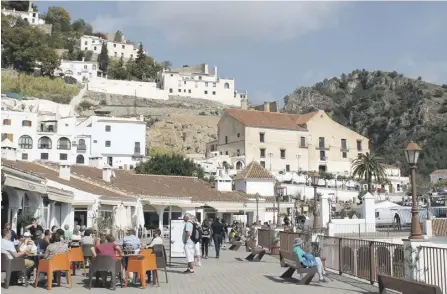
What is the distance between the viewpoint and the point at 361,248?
14.5 meters

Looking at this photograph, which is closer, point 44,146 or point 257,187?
point 257,187

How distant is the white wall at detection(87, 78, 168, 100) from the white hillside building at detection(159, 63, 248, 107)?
16.6 ft

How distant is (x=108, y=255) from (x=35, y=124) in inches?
2388

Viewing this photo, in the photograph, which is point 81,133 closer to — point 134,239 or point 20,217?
point 20,217

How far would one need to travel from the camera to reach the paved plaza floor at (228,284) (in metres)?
12.3

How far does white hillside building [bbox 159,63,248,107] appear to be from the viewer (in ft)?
413

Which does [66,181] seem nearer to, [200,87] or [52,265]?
[52,265]

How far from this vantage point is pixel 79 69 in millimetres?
120000

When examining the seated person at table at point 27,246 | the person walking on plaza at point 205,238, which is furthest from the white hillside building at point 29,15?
the seated person at table at point 27,246

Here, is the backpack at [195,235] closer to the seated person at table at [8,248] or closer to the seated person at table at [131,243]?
the seated person at table at [131,243]

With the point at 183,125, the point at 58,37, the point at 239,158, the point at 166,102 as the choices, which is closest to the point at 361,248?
the point at 239,158

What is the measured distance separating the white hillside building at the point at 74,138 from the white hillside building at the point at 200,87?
46.8m

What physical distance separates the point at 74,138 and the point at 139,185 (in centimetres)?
3412

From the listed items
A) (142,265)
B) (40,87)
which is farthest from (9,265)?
(40,87)
